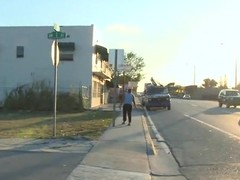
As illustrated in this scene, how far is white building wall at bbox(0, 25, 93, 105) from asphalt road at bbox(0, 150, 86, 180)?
3253 centimetres

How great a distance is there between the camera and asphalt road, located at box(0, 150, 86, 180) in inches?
384

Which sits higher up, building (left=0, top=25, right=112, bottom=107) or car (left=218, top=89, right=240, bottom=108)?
building (left=0, top=25, right=112, bottom=107)

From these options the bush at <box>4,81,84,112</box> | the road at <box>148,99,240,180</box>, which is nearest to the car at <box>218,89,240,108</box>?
the bush at <box>4,81,84,112</box>

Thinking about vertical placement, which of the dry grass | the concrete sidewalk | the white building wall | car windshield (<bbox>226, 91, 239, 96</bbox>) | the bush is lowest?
the concrete sidewalk

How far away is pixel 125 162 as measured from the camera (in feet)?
39.5

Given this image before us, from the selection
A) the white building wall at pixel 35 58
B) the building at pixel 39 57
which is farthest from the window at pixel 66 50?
the white building wall at pixel 35 58

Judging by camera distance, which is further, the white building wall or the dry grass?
the white building wall

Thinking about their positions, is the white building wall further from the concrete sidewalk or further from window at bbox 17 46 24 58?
the concrete sidewalk

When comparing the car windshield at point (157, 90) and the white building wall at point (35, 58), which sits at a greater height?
the white building wall at point (35, 58)

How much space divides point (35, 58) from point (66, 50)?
283 centimetres

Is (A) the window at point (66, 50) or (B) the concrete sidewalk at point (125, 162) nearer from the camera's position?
(B) the concrete sidewalk at point (125, 162)

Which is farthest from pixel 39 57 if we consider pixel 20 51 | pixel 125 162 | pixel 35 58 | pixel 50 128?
pixel 125 162

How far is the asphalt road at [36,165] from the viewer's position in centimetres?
975

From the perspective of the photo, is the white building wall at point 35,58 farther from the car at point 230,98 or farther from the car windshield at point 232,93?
the car windshield at point 232,93
